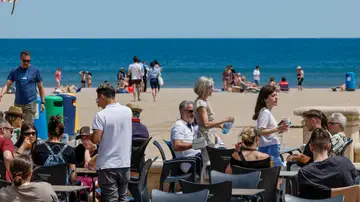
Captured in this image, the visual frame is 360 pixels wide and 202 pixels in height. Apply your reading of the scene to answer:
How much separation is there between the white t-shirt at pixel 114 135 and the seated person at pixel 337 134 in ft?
7.79

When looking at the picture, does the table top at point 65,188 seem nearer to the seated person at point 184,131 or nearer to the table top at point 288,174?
the table top at point 288,174

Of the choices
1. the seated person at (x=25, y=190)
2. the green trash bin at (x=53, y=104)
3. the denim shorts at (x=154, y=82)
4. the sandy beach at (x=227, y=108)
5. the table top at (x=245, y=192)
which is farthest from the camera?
the denim shorts at (x=154, y=82)

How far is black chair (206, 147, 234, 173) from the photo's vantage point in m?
9.07

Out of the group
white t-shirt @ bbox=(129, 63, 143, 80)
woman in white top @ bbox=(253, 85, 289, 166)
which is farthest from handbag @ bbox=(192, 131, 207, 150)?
white t-shirt @ bbox=(129, 63, 143, 80)

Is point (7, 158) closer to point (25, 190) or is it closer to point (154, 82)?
point (25, 190)

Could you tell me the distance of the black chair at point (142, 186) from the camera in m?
7.97

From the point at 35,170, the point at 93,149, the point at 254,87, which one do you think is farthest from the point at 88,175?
the point at 254,87

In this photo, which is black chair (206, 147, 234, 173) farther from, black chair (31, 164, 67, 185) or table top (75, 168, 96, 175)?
black chair (31, 164, 67, 185)

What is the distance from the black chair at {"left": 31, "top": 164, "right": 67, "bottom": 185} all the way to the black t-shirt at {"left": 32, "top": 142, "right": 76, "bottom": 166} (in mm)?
642

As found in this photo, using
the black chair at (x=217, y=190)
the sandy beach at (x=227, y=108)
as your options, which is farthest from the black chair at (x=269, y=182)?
the sandy beach at (x=227, y=108)

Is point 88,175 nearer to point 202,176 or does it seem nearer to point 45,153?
point 45,153

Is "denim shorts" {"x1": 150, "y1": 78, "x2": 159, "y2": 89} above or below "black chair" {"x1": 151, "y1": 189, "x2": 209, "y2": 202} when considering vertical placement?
above

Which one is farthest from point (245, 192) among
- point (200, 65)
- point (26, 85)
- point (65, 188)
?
point (200, 65)

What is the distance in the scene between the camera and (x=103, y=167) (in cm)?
762
